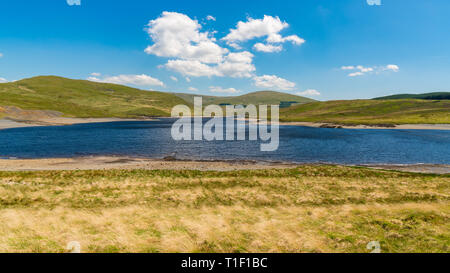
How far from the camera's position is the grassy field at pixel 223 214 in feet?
43.0

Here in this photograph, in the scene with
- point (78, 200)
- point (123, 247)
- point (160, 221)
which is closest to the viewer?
point (123, 247)

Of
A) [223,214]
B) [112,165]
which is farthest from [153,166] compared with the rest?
[223,214]

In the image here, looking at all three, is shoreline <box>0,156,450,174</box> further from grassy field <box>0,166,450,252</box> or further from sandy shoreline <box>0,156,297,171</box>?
grassy field <box>0,166,450,252</box>

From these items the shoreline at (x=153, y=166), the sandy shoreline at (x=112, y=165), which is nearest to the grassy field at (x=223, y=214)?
the sandy shoreline at (x=112, y=165)

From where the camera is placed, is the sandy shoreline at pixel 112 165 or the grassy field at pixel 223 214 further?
the sandy shoreline at pixel 112 165

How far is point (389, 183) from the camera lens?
28.8 metres

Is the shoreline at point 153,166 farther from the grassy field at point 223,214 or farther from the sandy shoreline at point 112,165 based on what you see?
the grassy field at point 223,214

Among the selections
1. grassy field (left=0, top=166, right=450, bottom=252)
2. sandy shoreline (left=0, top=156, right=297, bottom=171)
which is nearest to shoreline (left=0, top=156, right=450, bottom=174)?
sandy shoreline (left=0, top=156, right=297, bottom=171)

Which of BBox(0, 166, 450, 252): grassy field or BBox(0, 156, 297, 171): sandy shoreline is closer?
BBox(0, 166, 450, 252): grassy field

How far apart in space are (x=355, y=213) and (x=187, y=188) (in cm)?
1686

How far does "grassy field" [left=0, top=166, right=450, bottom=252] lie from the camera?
13105 mm

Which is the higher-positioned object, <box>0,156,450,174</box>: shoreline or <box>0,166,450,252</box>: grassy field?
<box>0,166,450,252</box>: grassy field
